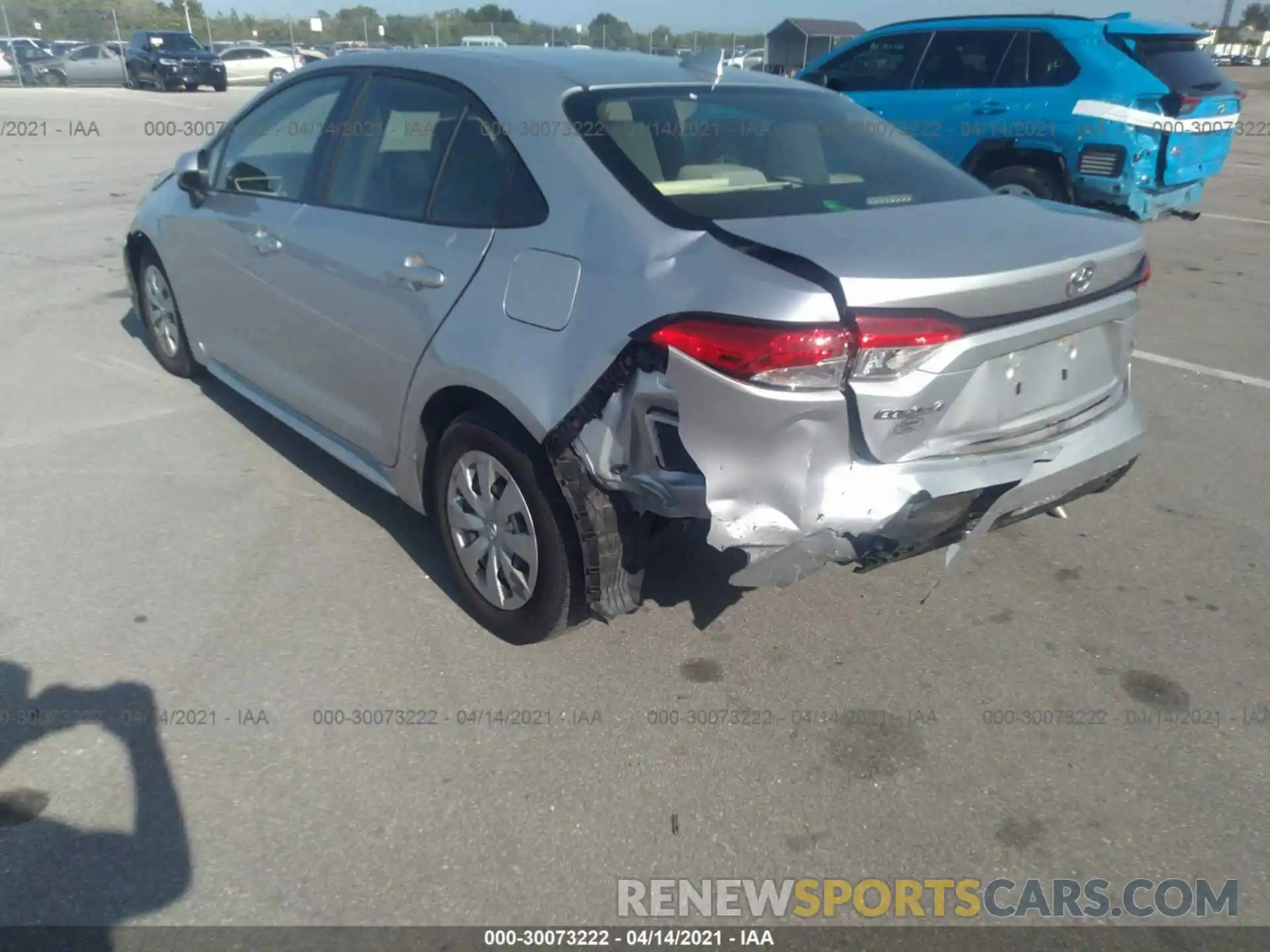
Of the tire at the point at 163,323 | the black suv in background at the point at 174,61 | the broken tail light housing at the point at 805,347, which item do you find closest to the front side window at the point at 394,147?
the broken tail light housing at the point at 805,347

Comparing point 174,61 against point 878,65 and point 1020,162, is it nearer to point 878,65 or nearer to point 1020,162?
point 878,65

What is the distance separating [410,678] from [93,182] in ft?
40.6

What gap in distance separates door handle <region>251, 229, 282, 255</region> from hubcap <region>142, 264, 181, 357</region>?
138 centimetres

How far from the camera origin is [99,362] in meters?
5.90

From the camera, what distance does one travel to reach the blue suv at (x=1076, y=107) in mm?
7977

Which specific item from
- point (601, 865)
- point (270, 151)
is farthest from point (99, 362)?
point (601, 865)

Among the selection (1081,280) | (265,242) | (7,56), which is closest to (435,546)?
(265,242)

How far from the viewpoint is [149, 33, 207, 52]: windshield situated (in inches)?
1131

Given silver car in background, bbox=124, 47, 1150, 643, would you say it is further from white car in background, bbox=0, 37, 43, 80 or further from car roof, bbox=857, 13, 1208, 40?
white car in background, bbox=0, 37, 43, 80

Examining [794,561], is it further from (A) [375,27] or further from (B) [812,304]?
(A) [375,27]

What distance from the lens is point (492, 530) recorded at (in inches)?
127

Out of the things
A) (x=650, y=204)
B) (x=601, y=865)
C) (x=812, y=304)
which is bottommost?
(x=601, y=865)

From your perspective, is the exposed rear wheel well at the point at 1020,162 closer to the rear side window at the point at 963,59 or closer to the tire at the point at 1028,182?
the tire at the point at 1028,182

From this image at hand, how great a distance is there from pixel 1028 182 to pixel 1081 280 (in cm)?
642
